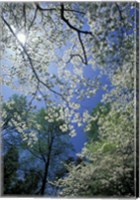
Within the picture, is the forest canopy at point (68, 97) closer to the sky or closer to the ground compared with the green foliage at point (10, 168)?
closer to the sky

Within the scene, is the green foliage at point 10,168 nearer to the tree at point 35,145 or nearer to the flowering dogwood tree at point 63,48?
the tree at point 35,145

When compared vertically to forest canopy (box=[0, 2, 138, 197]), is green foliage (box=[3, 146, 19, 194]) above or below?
below

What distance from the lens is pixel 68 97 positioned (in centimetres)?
334

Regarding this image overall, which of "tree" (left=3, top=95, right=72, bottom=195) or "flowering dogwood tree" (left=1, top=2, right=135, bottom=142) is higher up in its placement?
"flowering dogwood tree" (left=1, top=2, right=135, bottom=142)

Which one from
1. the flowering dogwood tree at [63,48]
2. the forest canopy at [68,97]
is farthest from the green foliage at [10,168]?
the flowering dogwood tree at [63,48]

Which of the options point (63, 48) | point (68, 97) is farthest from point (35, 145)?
point (63, 48)

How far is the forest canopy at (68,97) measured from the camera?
3289 mm

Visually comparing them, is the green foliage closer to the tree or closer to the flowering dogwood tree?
the tree

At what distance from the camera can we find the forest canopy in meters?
3.29

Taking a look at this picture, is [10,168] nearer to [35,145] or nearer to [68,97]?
[35,145]

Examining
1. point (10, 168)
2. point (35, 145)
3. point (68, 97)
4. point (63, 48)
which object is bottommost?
point (10, 168)

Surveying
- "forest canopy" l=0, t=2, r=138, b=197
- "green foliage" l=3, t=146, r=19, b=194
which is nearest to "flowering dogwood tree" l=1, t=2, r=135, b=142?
"forest canopy" l=0, t=2, r=138, b=197

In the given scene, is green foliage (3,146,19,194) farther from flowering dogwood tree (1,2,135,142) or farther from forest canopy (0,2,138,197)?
flowering dogwood tree (1,2,135,142)

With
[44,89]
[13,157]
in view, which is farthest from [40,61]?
[13,157]
